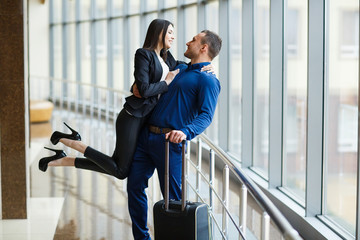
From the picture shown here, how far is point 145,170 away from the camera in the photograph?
10.9 feet

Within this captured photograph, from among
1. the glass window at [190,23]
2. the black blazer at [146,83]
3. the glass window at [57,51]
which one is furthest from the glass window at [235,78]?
the glass window at [57,51]

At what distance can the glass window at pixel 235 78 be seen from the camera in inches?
270

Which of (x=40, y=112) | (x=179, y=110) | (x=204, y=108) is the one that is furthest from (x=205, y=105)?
(x=40, y=112)

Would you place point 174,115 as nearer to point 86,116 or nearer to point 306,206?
point 306,206

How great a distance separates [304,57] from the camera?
17.8 ft

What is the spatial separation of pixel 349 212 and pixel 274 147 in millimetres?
1144

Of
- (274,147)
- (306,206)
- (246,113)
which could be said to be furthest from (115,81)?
(306,206)

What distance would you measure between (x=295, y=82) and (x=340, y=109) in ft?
2.83

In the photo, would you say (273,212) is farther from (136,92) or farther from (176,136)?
(136,92)

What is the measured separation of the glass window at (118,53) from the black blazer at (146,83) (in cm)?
871

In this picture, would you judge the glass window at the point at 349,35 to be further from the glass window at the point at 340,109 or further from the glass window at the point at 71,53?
the glass window at the point at 71,53

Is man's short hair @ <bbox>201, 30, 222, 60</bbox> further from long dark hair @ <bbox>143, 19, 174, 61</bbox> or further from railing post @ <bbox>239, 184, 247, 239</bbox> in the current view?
railing post @ <bbox>239, 184, 247, 239</bbox>

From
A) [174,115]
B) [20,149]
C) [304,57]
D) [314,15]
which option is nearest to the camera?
[174,115]

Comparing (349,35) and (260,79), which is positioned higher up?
(349,35)
